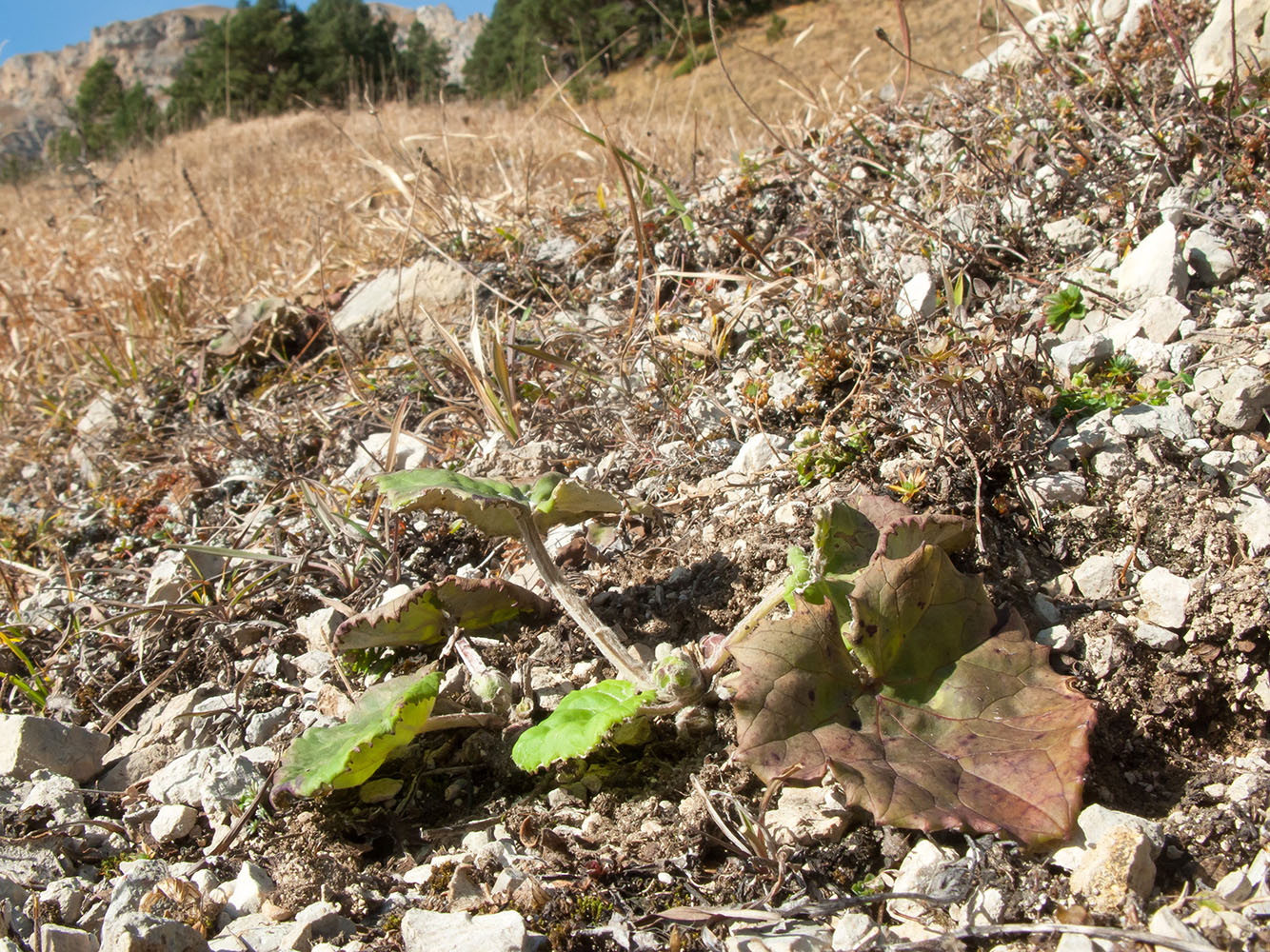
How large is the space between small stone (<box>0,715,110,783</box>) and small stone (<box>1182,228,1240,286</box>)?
2.67 meters

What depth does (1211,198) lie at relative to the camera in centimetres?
218

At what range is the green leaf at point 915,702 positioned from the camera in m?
1.24

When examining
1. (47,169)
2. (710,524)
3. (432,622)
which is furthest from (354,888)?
(47,169)

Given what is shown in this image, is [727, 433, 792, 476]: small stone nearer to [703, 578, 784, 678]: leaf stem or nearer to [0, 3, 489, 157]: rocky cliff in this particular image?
[703, 578, 784, 678]: leaf stem

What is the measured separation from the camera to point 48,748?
1728 millimetres

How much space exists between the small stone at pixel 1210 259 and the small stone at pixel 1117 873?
4.88ft

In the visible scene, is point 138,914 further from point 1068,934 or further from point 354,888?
point 1068,934

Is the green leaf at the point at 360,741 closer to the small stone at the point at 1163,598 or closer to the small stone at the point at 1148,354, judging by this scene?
the small stone at the point at 1163,598

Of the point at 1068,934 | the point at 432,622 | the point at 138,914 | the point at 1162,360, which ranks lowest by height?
the point at 1068,934

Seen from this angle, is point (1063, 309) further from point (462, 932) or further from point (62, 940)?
point (62, 940)

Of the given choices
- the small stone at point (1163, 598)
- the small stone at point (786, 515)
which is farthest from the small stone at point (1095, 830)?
the small stone at point (786, 515)

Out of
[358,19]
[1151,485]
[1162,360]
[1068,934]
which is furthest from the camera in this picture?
[358,19]

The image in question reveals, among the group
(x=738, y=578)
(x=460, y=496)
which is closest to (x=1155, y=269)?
(x=738, y=578)

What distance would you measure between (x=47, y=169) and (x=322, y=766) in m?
14.3
